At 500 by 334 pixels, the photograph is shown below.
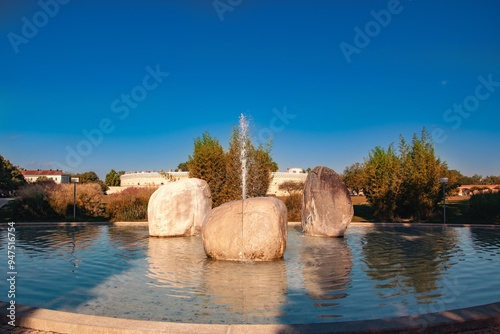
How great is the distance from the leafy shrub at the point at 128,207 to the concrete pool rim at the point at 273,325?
19123 mm

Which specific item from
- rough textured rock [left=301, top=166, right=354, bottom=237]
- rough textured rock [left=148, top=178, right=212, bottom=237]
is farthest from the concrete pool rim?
rough textured rock [left=148, top=178, right=212, bottom=237]

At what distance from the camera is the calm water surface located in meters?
5.26

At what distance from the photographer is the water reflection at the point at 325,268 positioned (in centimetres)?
624

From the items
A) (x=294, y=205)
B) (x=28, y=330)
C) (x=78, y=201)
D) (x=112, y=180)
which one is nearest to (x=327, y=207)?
(x=294, y=205)

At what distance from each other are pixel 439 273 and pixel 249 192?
57.7 ft

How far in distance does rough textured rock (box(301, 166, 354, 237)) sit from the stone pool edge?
32.7ft

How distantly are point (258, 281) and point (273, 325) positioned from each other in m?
3.15

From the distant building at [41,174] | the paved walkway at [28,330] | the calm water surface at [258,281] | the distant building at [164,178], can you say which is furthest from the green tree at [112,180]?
the paved walkway at [28,330]

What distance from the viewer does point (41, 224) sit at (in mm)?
18984

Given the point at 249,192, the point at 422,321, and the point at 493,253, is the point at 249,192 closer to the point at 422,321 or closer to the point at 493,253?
the point at 493,253

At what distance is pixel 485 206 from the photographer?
22.2 m

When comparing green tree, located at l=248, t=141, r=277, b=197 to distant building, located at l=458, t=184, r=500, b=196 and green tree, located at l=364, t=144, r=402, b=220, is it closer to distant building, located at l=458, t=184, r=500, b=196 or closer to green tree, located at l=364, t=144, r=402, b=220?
green tree, located at l=364, t=144, r=402, b=220

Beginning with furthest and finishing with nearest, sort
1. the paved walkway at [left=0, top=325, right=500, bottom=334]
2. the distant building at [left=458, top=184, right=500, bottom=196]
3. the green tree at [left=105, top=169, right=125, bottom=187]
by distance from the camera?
the green tree at [left=105, top=169, right=125, bottom=187], the distant building at [left=458, top=184, right=500, bottom=196], the paved walkway at [left=0, top=325, right=500, bottom=334]

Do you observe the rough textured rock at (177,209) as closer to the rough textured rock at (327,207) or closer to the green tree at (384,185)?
the rough textured rock at (327,207)
